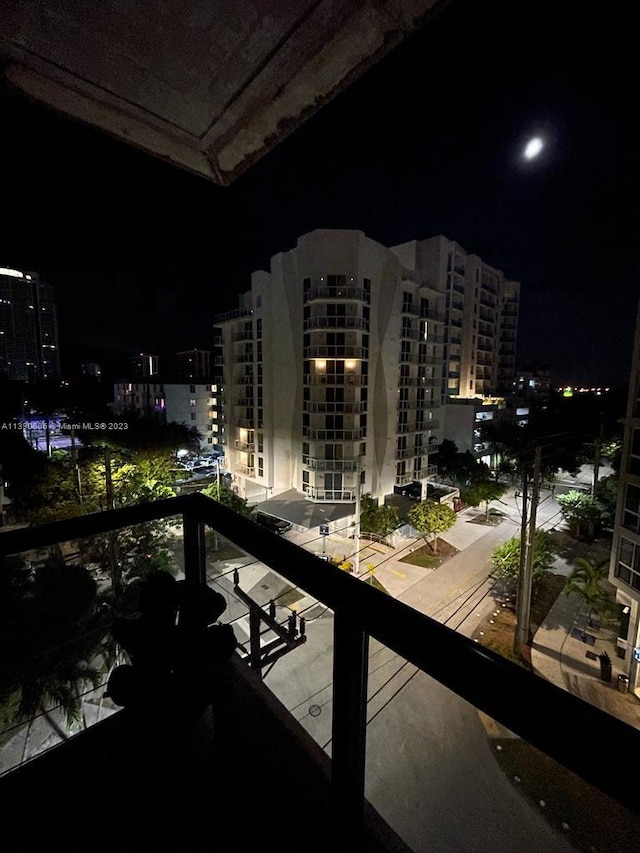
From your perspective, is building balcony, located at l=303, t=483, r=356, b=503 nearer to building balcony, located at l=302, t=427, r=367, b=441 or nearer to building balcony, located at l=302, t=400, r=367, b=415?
building balcony, located at l=302, t=427, r=367, b=441

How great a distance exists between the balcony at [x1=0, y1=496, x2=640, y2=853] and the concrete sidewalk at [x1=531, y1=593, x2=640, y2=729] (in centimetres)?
892

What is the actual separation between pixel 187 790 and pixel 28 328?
57934 millimetres

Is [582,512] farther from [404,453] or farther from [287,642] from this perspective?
[287,642]

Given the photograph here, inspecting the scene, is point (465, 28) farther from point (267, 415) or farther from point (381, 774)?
point (267, 415)

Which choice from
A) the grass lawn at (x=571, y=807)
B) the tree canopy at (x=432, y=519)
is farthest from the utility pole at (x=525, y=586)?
the tree canopy at (x=432, y=519)

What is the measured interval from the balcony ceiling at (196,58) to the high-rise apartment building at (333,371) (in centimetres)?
1527

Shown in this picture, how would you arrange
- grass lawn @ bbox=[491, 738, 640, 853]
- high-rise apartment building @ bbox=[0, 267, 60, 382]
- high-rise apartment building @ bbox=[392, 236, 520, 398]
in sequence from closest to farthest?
grass lawn @ bbox=[491, 738, 640, 853], high-rise apartment building @ bbox=[392, 236, 520, 398], high-rise apartment building @ bbox=[0, 267, 60, 382]

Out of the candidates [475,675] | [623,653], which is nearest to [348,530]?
[623,653]

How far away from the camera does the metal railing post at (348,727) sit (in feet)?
3.38

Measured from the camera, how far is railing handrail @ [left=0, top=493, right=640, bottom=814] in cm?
58

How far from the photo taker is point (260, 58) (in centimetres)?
130

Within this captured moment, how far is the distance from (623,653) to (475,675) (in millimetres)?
12149

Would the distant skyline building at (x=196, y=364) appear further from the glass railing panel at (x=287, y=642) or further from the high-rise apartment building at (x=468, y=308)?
the glass railing panel at (x=287, y=642)

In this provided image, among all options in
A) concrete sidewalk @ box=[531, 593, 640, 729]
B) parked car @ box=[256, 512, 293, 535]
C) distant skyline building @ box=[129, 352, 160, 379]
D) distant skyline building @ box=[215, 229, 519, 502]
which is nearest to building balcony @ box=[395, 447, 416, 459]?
distant skyline building @ box=[215, 229, 519, 502]
